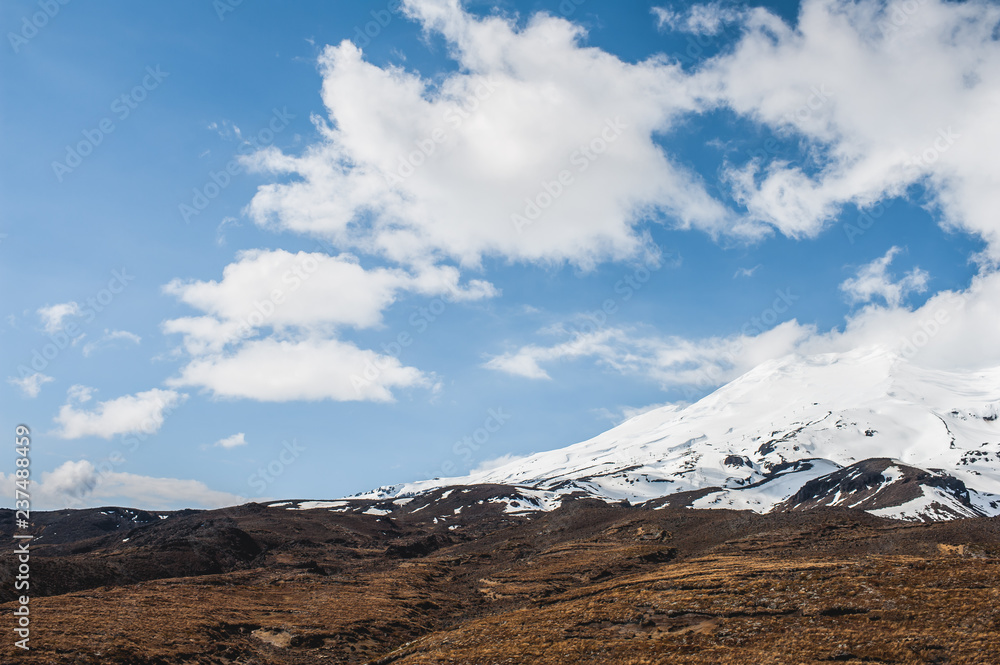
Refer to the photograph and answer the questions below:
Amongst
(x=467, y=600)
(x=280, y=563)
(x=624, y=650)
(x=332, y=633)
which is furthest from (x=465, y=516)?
(x=624, y=650)

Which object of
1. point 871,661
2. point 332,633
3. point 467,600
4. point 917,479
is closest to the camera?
point 871,661

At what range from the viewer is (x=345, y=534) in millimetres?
145500

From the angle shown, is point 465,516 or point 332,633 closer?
point 332,633

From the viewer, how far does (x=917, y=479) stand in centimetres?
18875

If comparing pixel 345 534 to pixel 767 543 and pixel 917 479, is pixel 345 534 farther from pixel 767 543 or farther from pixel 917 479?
pixel 917 479

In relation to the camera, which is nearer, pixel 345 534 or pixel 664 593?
pixel 664 593

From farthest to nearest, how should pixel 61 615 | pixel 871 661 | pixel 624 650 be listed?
pixel 61 615 < pixel 624 650 < pixel 871 661

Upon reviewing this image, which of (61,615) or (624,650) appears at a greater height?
(61,615)

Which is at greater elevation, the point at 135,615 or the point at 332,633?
→ the point at 135,615

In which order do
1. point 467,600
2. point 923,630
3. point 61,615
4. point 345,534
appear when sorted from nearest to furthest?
point 923,630, point 61,615, point 467,600, point 345,534

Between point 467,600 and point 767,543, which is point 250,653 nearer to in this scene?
point 467,600

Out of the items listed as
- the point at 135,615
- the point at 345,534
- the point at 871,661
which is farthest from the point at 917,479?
the point at 135,615

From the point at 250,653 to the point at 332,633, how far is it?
5880mm

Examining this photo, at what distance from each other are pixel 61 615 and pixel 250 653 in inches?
489
